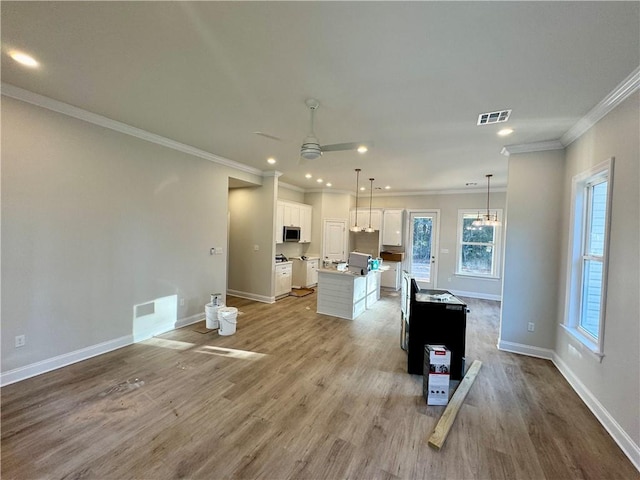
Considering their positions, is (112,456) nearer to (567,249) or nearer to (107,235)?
(107,235)

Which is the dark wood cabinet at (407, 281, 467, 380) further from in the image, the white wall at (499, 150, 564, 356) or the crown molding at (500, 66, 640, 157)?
the crown molding at (500, 66, 640, 157)

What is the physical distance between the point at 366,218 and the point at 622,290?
19.6 ft

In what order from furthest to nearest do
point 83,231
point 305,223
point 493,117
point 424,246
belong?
point 424,246, point 305,223, point 83,231, point 493,117

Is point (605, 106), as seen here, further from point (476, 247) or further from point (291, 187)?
point (291, 187)

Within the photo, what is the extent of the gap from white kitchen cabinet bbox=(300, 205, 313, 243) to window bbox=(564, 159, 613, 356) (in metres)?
5.44

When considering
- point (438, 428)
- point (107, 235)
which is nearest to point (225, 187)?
point (107, 235)

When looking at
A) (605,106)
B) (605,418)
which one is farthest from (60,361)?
(605,106)

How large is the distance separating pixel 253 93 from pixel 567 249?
13.2 ft

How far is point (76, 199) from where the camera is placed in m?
3.05

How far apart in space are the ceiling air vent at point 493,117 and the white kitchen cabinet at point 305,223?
4.89 meters

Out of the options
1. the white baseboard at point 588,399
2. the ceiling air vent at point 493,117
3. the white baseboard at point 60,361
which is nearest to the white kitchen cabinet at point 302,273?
the white baseboard at point 60,361

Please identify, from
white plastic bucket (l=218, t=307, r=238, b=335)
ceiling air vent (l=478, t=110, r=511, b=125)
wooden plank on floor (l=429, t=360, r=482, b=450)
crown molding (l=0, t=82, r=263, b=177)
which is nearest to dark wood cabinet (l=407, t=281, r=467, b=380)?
wooden plank on floor (l=429, t=360, r=482, b=450)

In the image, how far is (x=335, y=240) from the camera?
7824 millimetres

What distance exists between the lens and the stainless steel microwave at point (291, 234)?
6.66 meters
